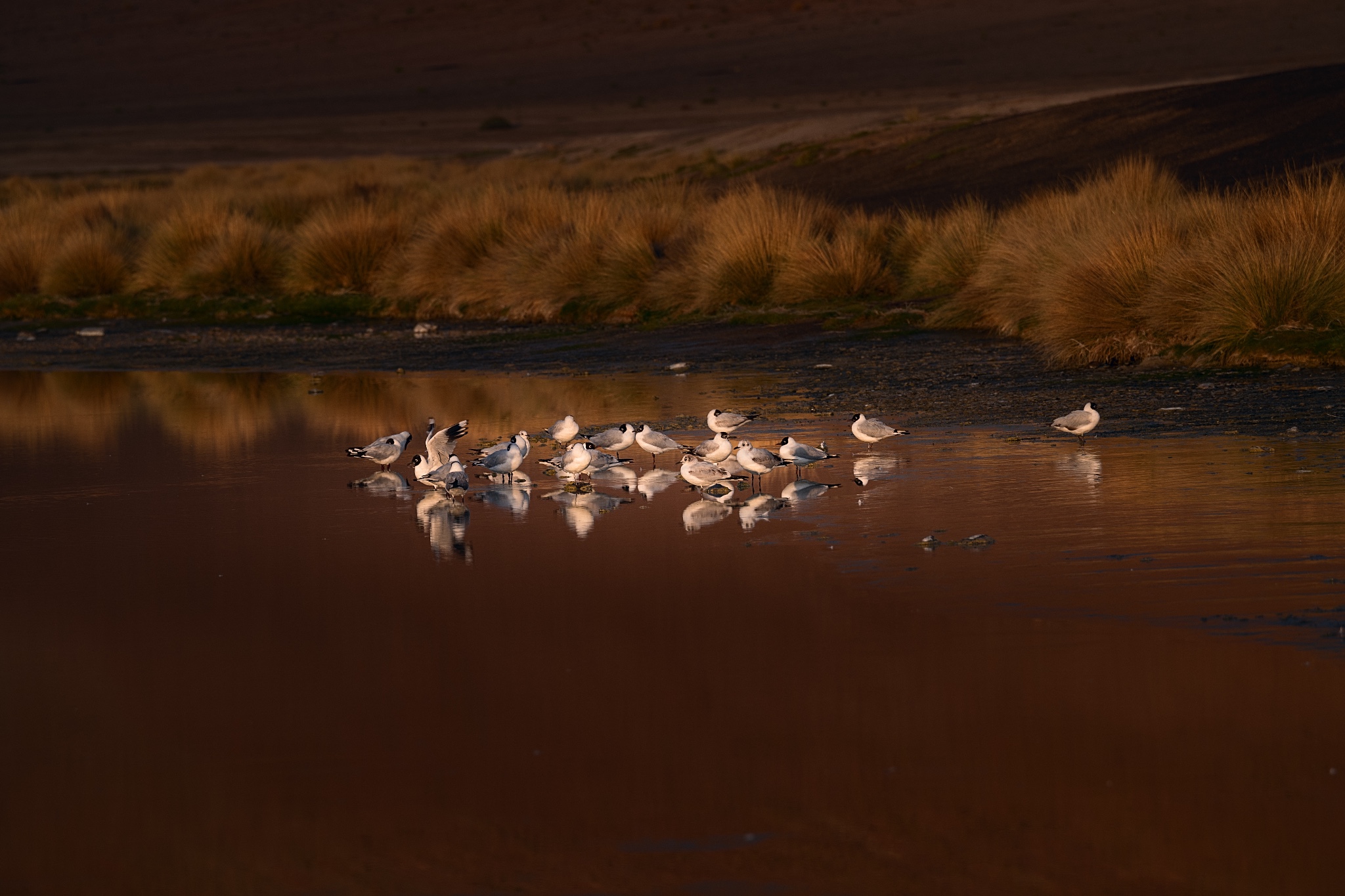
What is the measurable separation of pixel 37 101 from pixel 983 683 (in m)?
101

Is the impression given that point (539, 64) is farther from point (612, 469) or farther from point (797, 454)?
point (797, 454)

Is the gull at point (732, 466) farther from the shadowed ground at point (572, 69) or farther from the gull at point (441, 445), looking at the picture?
the shadowed ground at point (572, 69)

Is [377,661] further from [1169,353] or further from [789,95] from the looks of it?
[789,95]

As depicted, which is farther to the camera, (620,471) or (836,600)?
(620,471)

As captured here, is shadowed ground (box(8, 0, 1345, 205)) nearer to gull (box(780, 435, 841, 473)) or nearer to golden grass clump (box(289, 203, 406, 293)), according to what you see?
golden grass clump (box(289, 203, 406, 293))

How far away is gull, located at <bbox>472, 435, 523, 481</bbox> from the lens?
9672 mm

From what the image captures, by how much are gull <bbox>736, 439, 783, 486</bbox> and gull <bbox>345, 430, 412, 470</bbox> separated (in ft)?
6.98


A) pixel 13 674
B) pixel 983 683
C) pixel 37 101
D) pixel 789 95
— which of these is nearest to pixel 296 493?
pixel 13 674

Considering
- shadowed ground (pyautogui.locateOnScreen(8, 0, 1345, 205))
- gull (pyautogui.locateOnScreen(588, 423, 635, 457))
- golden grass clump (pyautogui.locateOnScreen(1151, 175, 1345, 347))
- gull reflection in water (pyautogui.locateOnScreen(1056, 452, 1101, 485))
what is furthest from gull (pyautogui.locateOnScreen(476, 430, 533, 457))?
shadowed ground (pyautogui.locateOnScreen(8, 0, 1345, 205))

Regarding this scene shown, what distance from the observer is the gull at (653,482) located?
9.44 m

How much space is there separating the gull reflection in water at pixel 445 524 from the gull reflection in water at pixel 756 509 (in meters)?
1.31

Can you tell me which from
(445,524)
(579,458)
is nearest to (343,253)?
(579,458)

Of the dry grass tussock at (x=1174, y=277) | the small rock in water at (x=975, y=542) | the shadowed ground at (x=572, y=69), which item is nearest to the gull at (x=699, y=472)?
the small rock in water at (x=975, y=542)

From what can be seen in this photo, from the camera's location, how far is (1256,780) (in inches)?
175
